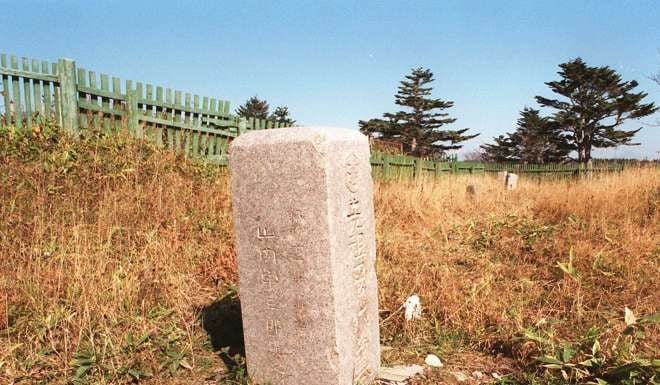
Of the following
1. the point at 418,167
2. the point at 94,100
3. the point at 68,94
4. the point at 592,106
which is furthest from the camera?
the point at 592,106

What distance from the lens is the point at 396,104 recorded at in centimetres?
3666

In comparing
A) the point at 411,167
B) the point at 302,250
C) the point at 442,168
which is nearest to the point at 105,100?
the point at 302,250

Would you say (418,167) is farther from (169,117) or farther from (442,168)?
(169,117)

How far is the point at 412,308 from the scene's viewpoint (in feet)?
10.5

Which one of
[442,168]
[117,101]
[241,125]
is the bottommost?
[442,168]

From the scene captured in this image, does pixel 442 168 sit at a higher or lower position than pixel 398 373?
higher

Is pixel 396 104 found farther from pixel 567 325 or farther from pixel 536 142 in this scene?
pixel 567 325

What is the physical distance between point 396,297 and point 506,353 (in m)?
0.94

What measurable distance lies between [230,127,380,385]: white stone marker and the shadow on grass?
21.3 inches

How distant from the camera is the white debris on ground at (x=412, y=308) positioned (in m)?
3.17

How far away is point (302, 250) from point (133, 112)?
5.75 metres

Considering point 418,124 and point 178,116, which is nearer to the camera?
point 178,116

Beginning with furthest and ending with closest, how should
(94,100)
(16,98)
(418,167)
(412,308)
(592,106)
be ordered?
(592,106), (418,167), (94,100), (16,98), (412,308)

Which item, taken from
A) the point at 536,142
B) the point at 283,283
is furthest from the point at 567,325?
the point at 536,142
